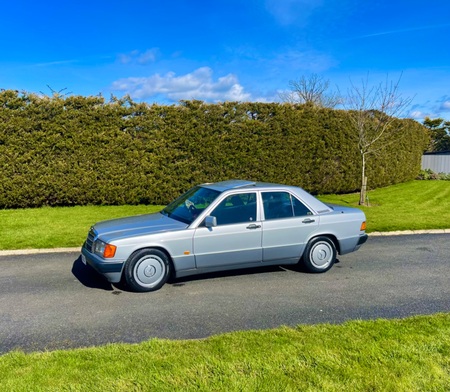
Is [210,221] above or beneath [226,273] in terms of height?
above

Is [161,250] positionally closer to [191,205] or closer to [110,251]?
[110,251]

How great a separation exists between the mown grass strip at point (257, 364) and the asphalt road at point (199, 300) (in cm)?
46

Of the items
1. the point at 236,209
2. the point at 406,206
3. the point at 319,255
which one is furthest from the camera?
the point at 406,206

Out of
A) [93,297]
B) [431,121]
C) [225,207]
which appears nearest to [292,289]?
[225,207]

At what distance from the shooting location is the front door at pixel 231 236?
18.3 ft

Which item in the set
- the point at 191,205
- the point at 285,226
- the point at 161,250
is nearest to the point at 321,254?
the point at 285,226

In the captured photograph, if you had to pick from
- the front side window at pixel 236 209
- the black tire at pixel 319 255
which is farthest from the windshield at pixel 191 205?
the black tire at pixel 319 255

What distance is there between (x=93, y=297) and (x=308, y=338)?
303cm

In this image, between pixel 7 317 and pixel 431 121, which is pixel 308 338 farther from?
pixel 431 121

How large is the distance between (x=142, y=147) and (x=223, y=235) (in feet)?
26.6

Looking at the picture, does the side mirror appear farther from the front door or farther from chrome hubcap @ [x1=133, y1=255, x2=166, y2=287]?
chrome hubcap @ [x1=133, y1=255, x2=166, y2=287]

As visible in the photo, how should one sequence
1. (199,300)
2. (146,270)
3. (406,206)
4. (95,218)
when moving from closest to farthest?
(199,300)
(146,270)
(95,218)
(406,206)

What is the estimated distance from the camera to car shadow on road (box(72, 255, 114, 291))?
5.72 meters

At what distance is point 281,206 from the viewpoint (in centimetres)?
620
